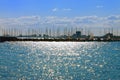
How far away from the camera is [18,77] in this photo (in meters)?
58.0

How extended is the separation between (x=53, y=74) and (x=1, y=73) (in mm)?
8461

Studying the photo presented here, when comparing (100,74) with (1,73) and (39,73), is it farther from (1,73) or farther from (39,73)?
(1,73)

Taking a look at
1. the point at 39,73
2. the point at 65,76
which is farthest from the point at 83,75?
the point at 39,73

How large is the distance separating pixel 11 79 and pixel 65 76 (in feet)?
29.3

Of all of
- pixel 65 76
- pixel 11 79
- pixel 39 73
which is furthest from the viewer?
pixel 39 73

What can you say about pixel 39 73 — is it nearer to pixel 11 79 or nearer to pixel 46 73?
pixel 46 73

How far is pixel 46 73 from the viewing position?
209ft

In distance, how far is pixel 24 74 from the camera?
62000 millimetres

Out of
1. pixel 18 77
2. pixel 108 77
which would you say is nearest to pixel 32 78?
pixel 18 77

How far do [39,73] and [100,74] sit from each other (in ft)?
33.1

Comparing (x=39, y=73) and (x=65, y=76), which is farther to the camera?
A: (x=39, y=73)

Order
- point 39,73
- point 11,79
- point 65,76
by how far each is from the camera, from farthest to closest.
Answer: point 39,73 → point 65,76 → point 11,79

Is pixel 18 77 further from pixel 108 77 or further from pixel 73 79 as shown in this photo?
pixel 108 77

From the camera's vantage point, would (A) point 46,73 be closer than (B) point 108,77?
No
